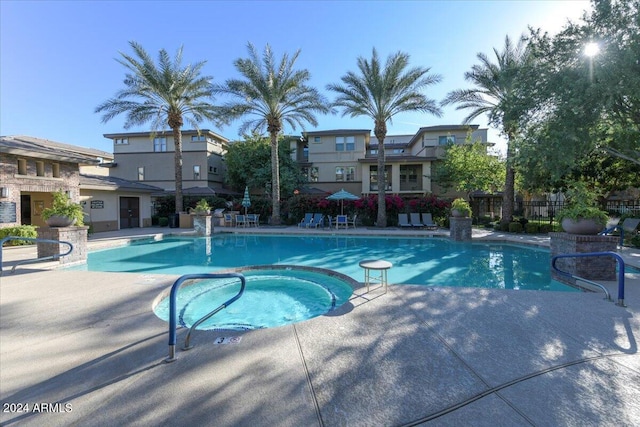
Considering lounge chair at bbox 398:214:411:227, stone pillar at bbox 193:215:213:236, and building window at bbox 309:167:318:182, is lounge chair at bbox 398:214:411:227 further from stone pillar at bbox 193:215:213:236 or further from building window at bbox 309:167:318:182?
stone pillar at bbox 193:215:213:236

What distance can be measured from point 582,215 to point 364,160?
21.4 metres

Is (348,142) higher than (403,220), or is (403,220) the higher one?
(348,142)

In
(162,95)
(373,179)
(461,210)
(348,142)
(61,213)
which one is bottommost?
(461,210)

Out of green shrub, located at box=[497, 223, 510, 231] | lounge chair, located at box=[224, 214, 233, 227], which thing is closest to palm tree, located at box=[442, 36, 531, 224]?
green shrub, located at box=[497, 223, 510, 231]

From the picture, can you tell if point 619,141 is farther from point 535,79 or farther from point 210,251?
point 210,251

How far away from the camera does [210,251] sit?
12.8m

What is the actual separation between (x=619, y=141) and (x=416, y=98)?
406 inches

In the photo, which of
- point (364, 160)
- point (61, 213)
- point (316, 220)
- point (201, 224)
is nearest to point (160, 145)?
point (201, 224)

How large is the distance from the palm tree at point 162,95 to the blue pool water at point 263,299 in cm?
1589

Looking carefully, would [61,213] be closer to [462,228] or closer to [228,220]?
[228,220]

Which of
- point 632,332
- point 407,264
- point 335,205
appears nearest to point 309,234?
point 335,205

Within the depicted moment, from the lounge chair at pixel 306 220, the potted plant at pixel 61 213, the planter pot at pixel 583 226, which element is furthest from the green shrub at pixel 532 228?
the potted plant at pixel 61 213

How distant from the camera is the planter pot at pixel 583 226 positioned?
21.1 ft

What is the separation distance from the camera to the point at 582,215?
6559mm
